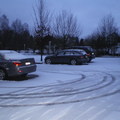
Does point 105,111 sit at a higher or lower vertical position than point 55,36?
lower

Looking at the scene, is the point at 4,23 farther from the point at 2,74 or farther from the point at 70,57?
the point at 2,74

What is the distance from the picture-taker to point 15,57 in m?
12.1

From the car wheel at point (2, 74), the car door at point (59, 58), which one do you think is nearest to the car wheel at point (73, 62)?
the car door at point (59, 58)

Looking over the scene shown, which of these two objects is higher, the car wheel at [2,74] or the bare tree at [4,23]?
the bare tree at [4,23]

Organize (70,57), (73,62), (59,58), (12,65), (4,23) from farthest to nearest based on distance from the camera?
(4,23) < (59,58) < (70,57) < (73,62) < (12,65)

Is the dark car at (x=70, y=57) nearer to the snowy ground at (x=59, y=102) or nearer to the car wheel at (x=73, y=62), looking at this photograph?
the car wheel at (x=73, y=62)

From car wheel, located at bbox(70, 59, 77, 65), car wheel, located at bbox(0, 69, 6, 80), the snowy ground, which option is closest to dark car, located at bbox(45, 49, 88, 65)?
car wheel, located at bbox(70, 59, 77, 65)

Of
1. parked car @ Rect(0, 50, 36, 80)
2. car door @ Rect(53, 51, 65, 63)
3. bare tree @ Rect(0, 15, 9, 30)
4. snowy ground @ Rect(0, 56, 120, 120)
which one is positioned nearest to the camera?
snowy ground @ Rect(0, 56, 120, 120)

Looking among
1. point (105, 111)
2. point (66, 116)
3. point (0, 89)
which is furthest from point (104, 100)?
point (0, 89)

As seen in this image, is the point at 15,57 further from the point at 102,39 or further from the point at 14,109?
the point at 102,39

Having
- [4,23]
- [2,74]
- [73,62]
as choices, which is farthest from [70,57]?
[4,23]

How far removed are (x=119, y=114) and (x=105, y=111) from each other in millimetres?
404

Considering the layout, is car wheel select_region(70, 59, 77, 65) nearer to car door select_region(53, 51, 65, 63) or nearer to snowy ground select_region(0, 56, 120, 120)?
car door select_region(53, 51, 65, 63)

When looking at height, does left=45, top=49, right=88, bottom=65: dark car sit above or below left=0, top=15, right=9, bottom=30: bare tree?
below
